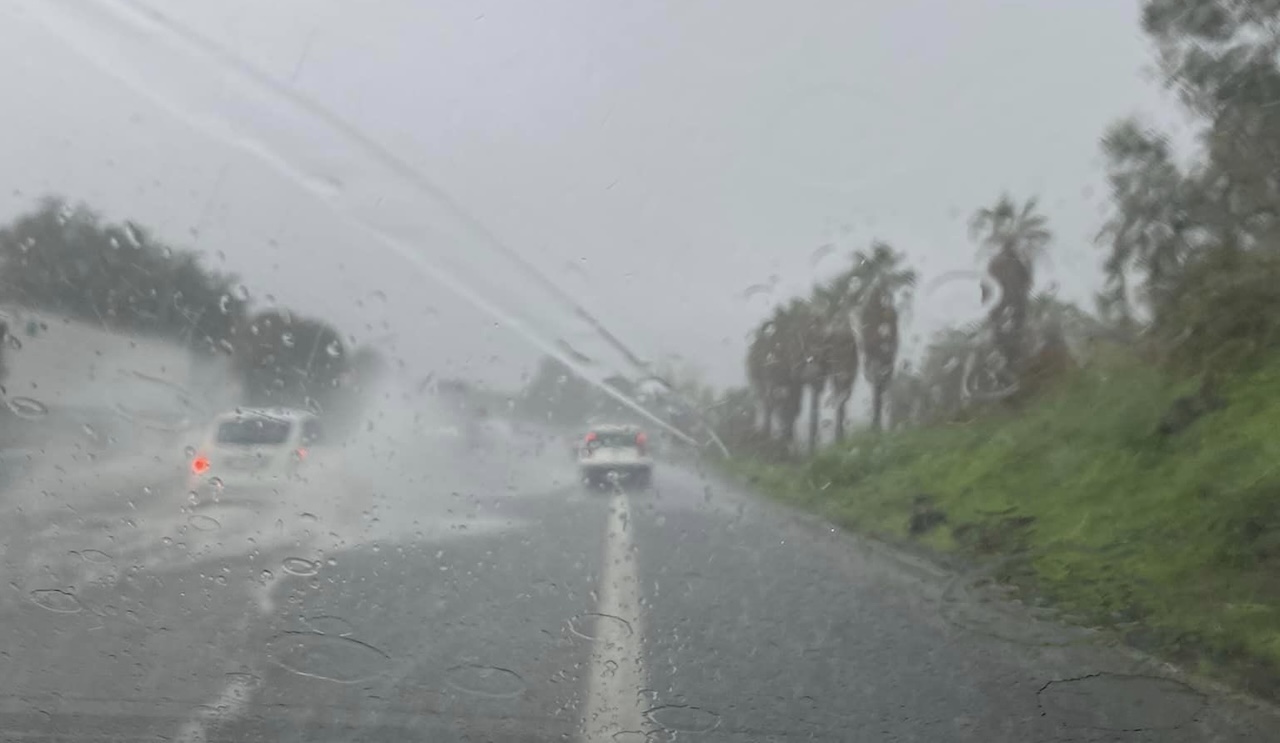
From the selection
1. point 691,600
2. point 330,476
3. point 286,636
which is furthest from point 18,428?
point 691,600

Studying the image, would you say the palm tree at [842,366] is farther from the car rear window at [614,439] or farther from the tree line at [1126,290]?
the car rear window at [614,439]

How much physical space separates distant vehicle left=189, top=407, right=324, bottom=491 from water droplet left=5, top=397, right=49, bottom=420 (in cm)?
93

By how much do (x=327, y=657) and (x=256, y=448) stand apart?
1.80 meters

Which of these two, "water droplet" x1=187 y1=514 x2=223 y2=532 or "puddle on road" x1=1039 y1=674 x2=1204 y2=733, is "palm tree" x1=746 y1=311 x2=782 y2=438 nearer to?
"puddle on road" x1=1039 y1=674 x2=1204 y2=733

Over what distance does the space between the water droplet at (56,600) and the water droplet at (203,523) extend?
789 mm

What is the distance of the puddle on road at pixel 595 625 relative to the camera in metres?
6.61

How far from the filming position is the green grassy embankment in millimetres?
7270

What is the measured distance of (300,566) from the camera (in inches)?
272

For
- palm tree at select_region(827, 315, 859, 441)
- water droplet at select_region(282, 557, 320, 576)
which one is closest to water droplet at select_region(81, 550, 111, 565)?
water droplet at select_region(282, 557, 320, 576)

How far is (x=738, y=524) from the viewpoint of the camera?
809 centimetres

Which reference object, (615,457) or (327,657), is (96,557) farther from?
(615,457)

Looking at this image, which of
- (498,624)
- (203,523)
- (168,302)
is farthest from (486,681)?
(168,302)

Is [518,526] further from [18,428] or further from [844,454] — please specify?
[18,428]

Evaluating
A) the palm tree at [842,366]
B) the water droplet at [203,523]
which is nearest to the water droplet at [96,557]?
the water droplet at [203,523]
